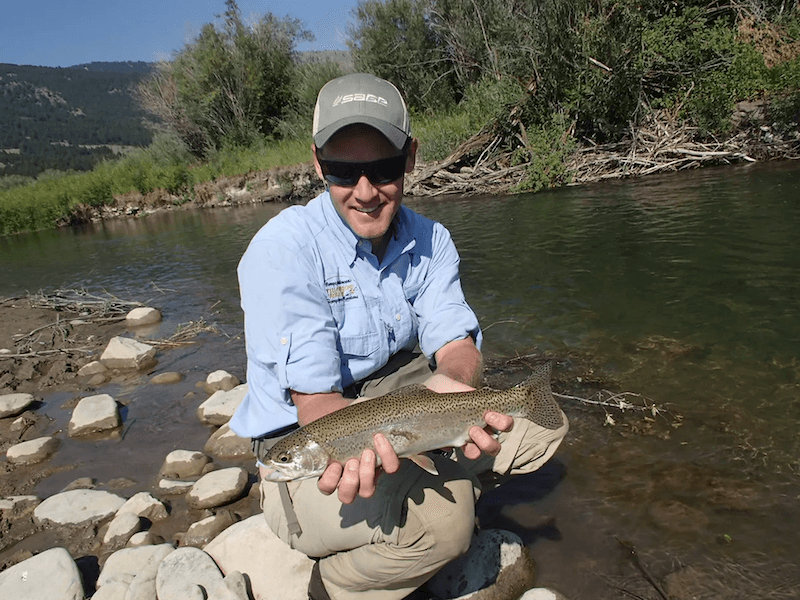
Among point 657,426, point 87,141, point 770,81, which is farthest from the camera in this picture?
point 87,141

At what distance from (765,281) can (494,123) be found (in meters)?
16.3

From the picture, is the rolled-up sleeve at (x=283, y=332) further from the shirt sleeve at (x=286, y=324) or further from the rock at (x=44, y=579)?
the rock at (x=44, y=579)

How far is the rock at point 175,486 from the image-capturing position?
4596mm

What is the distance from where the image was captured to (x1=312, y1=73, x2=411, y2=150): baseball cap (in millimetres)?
2939

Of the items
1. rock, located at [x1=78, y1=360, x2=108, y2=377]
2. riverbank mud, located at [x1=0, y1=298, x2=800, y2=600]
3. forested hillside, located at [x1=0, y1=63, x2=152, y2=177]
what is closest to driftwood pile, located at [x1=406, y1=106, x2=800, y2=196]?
riverbank mud, located at [x1=0, y1=298, x2=800, y2=600]

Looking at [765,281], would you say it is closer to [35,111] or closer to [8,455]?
[8,455]

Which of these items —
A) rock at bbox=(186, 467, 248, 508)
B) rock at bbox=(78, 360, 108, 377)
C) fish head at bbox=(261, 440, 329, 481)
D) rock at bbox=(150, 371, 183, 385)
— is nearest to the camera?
fish head at bbox=(261, 440, 329, 481)

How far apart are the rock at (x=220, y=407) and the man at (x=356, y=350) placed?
2752 mm

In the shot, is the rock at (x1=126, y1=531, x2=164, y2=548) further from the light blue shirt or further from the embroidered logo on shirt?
the embroidered logo on shirt

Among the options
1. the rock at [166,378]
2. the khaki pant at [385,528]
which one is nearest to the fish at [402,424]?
the khaki pant at [385,528]

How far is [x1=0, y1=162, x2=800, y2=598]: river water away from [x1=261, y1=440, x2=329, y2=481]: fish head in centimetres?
168

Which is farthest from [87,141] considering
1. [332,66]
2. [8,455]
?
[8,455]

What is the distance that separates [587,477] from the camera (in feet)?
14.1

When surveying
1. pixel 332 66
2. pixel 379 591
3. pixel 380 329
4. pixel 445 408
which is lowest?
pixel 379 591
